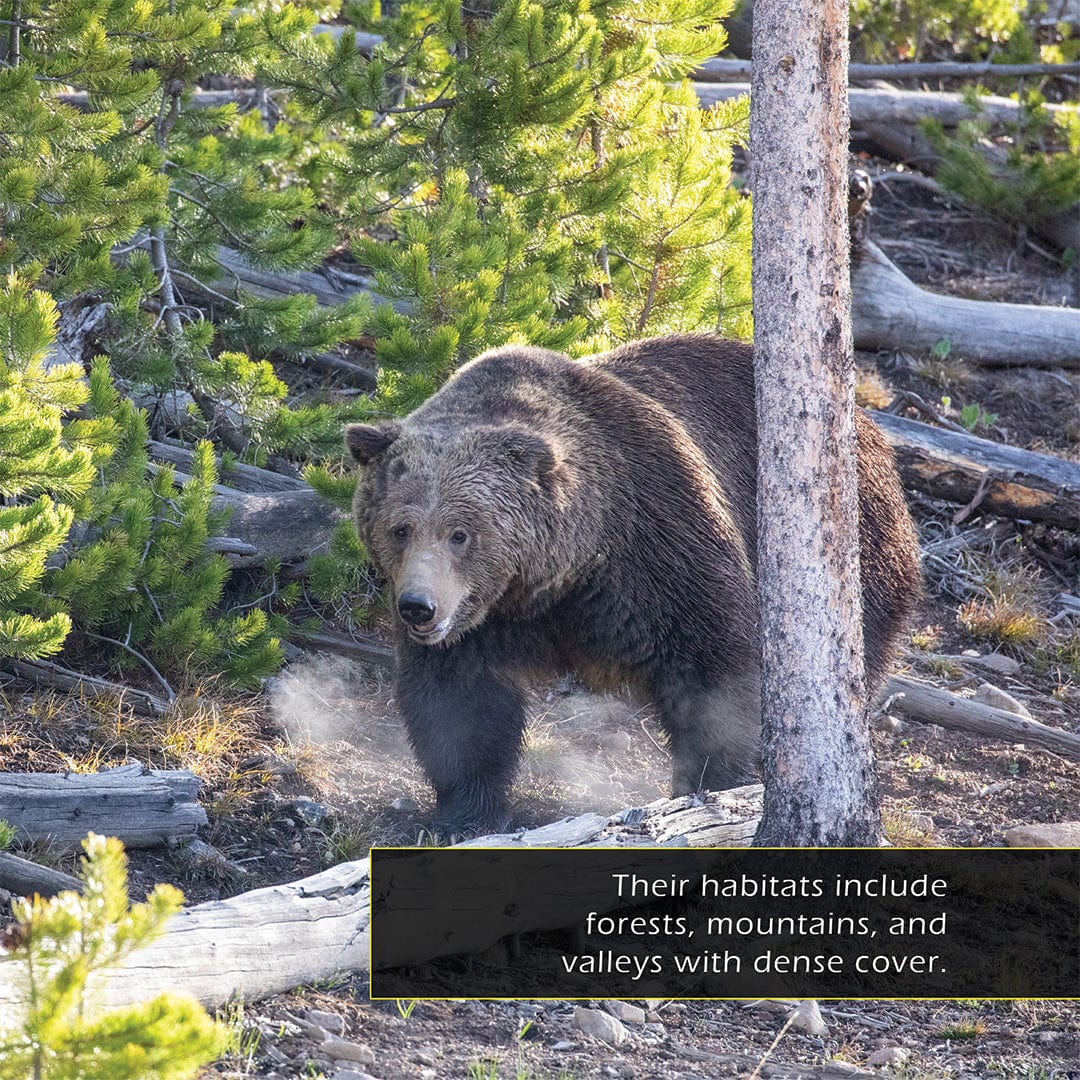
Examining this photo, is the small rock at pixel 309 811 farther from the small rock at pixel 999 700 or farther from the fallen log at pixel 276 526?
the small rock at pixel 999 700

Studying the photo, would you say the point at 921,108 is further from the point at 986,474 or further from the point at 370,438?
the point at 370,438

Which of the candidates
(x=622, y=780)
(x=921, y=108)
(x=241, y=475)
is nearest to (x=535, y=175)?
(x=241, y=475)

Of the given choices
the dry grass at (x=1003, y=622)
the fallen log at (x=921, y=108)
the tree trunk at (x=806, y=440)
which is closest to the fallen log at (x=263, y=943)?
the tree trunk at (x=806, y=440)

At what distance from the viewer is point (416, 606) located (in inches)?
203

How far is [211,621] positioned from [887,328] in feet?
22.2

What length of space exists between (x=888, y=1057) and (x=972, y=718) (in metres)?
3.64

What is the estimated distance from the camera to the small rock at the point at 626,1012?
4.37 m

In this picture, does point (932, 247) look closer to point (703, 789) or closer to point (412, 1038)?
point (703, 789)

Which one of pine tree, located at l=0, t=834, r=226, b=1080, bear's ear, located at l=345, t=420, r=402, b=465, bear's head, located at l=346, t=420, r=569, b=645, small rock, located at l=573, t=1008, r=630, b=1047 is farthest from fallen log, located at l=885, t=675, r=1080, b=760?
pine tree, located at l=0, t=834, r=226, b=1080

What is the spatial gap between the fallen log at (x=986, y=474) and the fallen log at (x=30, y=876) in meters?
6.24

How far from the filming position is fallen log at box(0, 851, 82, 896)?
14.8ft

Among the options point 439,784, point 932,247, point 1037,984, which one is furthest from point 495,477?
point 932,247

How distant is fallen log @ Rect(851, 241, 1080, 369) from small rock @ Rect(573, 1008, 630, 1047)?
8095 millimetres

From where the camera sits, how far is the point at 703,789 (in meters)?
5.84
